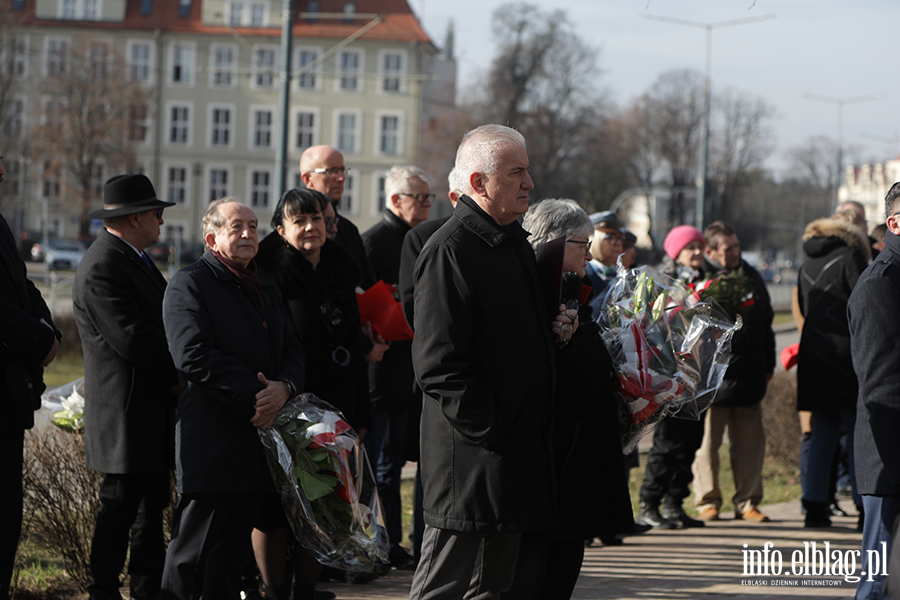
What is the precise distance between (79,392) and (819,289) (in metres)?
4.70

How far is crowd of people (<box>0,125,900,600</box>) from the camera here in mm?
3465

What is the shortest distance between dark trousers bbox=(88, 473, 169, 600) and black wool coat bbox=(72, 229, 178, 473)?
0.12 meters

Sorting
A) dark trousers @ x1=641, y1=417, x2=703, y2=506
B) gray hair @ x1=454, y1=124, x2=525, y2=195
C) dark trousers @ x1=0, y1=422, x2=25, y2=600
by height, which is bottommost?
dark trousers @ x1=641, y1=417, x2=703, y2=506

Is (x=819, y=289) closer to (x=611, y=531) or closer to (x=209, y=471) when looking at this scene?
(x=611, y=531)

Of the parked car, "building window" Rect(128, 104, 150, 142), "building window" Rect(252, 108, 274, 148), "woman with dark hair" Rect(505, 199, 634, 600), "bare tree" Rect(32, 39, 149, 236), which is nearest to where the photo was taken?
"woman with dark hair" Rect(505, 199, 634, 600)

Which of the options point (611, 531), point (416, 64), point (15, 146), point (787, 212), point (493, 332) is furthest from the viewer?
point (787, 212)

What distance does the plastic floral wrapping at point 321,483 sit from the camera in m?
4.26

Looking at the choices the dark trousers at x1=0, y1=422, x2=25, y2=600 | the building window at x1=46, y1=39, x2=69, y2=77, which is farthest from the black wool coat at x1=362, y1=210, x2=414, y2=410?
the building window at x1=46, y1=39, x2=69, y2=77

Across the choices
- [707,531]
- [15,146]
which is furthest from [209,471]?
[15,146]

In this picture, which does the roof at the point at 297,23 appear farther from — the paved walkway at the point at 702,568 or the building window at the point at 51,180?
the paved walkway at the point at 702,568

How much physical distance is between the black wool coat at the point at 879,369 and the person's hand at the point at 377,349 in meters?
2.37

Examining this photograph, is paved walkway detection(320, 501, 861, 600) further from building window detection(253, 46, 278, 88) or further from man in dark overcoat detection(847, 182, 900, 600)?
building window detection(253, 46, 278, 88)

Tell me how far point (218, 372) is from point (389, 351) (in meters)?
1.88

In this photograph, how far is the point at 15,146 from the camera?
52.6 metres
